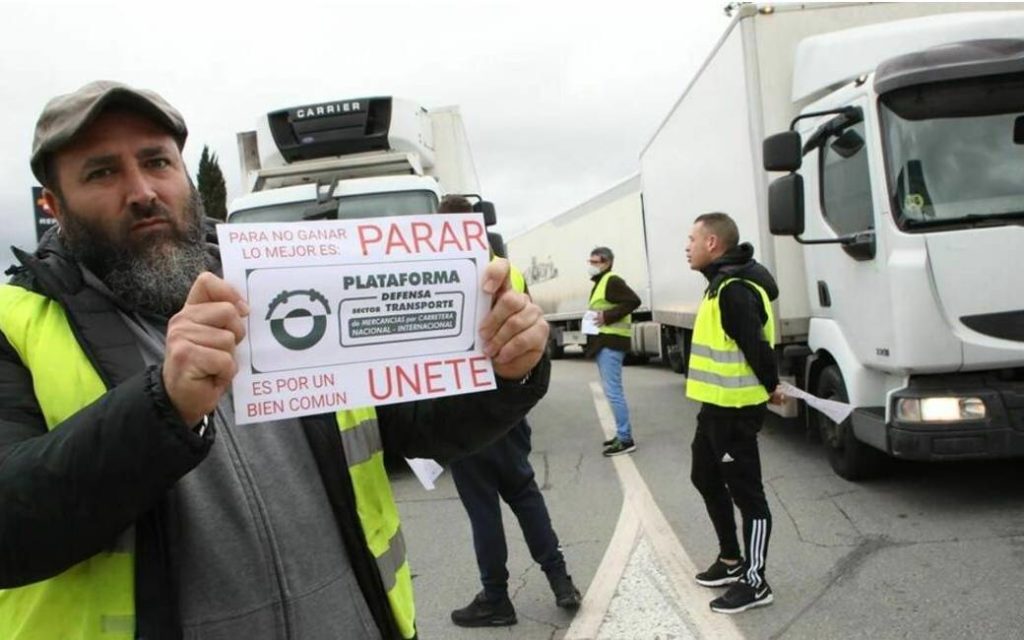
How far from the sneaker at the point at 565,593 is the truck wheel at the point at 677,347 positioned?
709cm

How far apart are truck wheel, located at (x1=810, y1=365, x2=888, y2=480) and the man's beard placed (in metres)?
5.31

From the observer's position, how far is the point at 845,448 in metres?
6.12

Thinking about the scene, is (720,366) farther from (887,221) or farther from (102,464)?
(102,464)

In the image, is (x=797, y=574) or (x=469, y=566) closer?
(x=797, y=574)

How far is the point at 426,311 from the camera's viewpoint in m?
1.60

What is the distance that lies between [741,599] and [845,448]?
2.56 metres

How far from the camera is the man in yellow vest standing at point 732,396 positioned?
13.5ft

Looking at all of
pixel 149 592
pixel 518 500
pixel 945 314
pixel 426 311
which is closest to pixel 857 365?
pixel 945 314

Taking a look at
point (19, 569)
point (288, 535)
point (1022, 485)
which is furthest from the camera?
point (1022, 485)

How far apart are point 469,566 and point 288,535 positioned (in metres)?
3.70

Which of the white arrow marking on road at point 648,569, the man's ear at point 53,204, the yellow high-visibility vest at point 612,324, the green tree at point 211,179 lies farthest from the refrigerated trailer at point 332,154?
the green tree at point 211,179

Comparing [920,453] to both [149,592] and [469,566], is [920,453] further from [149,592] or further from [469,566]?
[149,592]

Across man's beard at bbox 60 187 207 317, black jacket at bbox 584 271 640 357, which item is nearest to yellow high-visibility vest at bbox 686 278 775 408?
man's beard at bbox 60 187 207 317

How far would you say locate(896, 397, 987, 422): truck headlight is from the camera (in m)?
4.93
